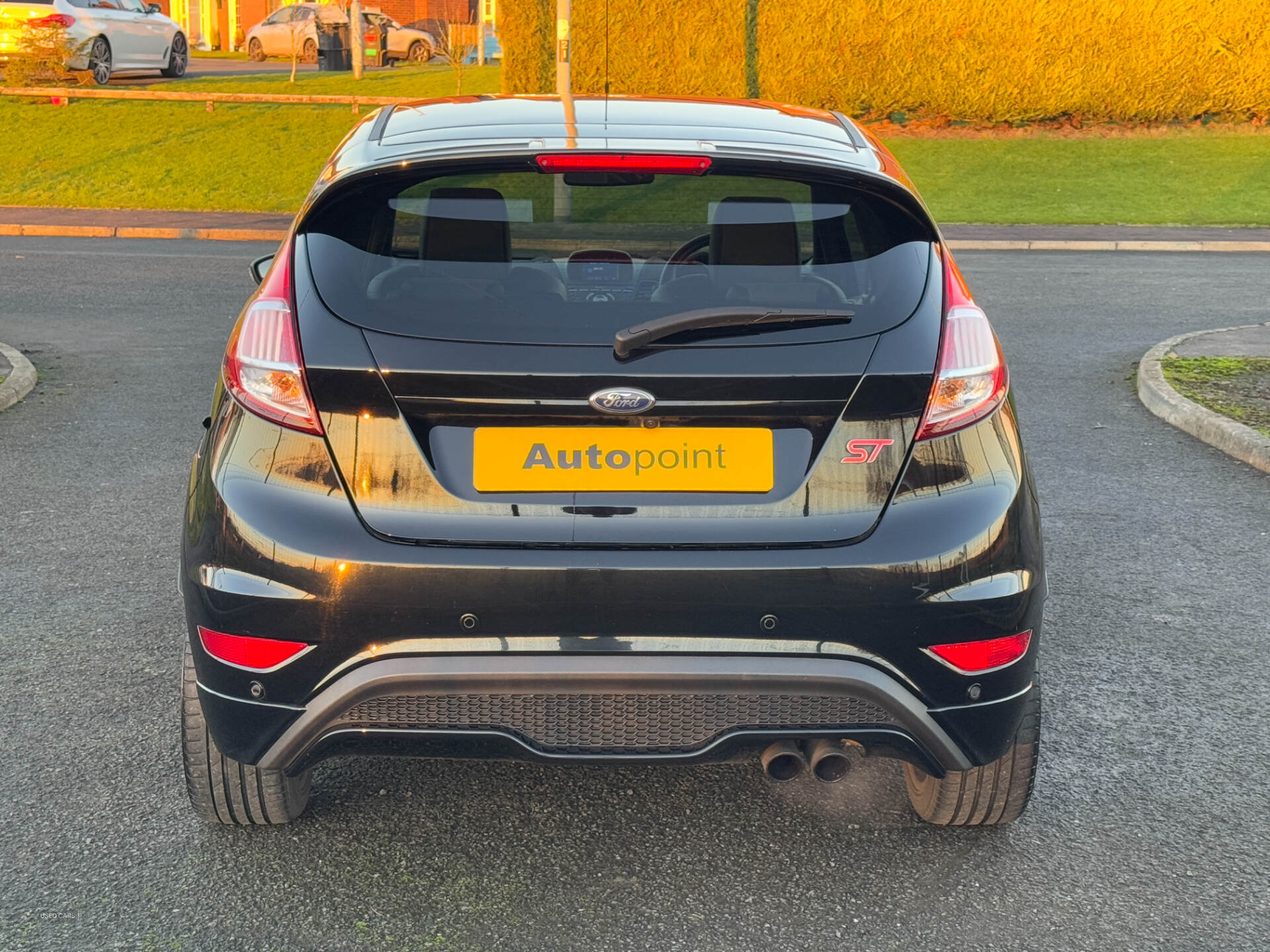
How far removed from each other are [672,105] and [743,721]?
168 centimetres

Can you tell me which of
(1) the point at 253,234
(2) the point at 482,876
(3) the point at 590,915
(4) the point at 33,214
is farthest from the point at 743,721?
(4) the point at 33,214

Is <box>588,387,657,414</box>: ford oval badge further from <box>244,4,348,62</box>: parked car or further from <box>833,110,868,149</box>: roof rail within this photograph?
<box>244,4,348,62</box>: parked car

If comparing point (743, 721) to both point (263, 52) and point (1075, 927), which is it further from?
point (263, 52)

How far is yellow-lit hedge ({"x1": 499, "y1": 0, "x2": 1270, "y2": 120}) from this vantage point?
1027 inches

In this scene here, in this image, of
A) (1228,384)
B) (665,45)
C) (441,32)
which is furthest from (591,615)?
(441,32)

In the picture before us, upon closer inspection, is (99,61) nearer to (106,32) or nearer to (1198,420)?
(106,32)

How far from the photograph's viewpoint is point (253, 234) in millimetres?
17297

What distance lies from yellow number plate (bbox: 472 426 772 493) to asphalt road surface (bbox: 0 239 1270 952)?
937mm

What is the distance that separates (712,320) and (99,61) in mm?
28325

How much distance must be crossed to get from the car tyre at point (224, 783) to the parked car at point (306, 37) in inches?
1676

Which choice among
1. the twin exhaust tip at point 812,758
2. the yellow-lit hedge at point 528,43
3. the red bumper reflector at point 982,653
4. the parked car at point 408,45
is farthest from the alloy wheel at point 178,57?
the red bumper reflector at point 982,653

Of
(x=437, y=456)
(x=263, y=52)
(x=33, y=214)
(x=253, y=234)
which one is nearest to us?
(x=437, y=456)

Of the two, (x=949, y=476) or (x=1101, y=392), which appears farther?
(x=1101, y=392)

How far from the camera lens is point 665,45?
26.4 m
